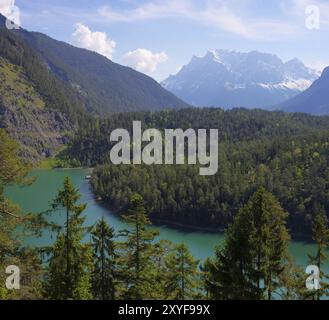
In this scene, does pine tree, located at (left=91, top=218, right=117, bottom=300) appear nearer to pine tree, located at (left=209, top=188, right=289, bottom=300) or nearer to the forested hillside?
pine tree, located at (left=209, top=188, right=289, bottom=300)

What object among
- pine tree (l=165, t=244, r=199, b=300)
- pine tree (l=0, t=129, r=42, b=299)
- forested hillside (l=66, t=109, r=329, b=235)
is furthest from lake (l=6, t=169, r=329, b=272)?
pine tree (l=0, t=129, r=42, b=299)

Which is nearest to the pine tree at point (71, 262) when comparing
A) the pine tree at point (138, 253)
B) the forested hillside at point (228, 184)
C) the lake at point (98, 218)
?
the pine tree at point (138, 253)

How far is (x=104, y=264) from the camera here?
2733 centimetres

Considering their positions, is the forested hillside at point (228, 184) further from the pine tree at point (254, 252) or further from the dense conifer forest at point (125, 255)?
the pine tree at point (254, 252)

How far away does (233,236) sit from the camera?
22.8 metres

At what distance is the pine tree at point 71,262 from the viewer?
2247cm

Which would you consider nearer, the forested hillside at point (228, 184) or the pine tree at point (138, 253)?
the pine tree at point (138, 253)

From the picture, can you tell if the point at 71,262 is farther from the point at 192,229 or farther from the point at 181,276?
the point at 192,229

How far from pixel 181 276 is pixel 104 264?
4.92 meters

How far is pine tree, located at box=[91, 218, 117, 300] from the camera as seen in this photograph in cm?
2686

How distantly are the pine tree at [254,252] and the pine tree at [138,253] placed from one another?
4340 mm

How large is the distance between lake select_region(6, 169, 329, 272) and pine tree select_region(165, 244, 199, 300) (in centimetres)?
2753
